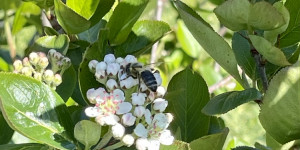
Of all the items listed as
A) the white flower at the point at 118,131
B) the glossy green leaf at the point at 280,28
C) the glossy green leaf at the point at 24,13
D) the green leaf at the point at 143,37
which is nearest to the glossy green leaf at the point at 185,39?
the glossy green leaf at the point at 24,13

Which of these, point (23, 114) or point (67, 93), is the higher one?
point (23, 114)

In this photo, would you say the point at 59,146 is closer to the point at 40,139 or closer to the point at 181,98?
the point at 40,139

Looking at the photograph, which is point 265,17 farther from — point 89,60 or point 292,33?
point 89,60

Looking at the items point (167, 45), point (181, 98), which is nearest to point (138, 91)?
point (181, 98)

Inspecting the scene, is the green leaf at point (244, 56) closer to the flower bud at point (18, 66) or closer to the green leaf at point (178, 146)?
the green leaf at point (178, 146)

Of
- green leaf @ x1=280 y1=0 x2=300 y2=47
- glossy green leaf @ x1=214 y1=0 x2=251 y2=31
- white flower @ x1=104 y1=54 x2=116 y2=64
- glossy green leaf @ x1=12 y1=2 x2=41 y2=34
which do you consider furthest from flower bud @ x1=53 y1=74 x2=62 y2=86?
glossy green leaf @ x1=12 y1=2 x2=41 y2=34

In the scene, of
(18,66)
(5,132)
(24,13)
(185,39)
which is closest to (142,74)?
(18,66)
